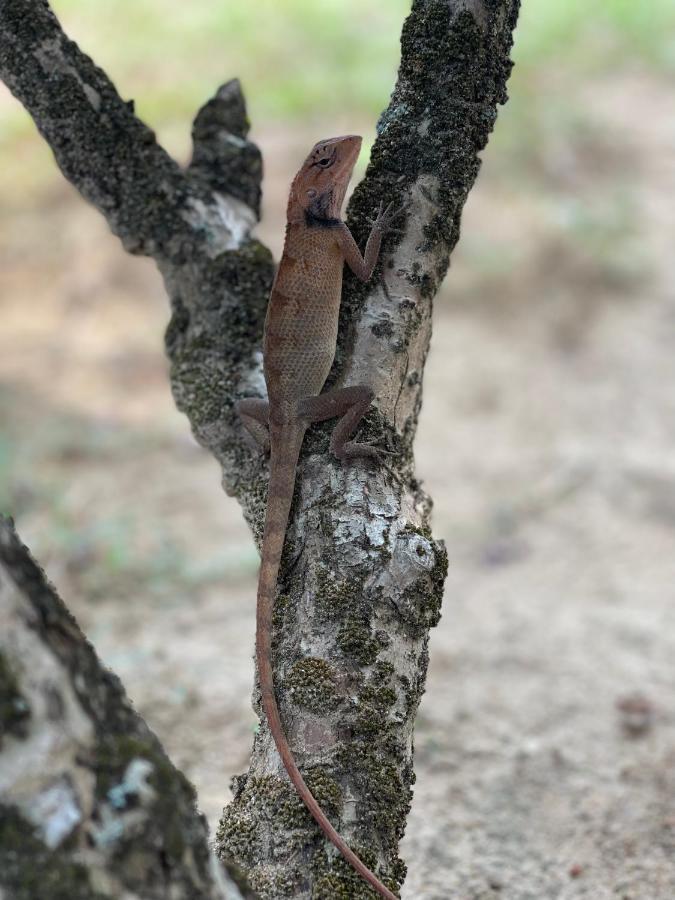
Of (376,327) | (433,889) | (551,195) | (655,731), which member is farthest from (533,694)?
(551,195)

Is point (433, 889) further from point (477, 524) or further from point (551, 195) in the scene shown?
point (551, 195)

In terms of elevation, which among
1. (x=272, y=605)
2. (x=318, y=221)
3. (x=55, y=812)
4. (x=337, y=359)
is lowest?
(x=55, y=812)

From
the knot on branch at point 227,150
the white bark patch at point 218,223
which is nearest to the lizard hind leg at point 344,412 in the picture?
the white bark patch at point 218,223

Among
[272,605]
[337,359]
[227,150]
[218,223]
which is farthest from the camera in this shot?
[227,150]

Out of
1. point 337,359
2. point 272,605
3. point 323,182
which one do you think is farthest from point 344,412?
point 323,182

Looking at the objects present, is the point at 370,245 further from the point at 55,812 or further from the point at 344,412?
the point at 55,812

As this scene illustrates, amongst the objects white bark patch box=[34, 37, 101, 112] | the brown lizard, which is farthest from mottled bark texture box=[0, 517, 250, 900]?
white bark patch box=[34, 37, 101, 112]

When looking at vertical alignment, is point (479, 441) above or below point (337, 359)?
above
